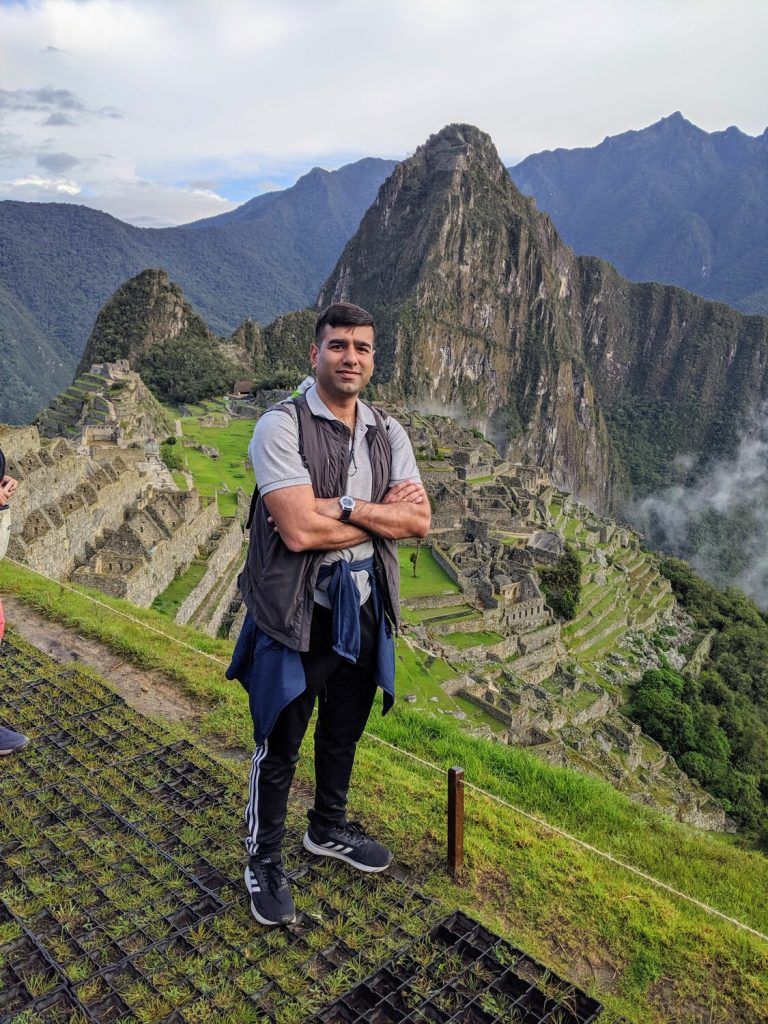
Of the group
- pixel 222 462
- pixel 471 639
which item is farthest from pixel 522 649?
pixel 222 462

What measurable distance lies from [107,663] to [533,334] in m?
143

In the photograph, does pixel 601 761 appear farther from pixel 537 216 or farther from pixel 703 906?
pixel 537 216

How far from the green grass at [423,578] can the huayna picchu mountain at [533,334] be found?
75.3m

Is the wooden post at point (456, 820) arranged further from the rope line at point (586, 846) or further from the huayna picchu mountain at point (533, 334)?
the huayna picchu mountain at point (533, 334)

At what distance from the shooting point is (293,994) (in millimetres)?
2576

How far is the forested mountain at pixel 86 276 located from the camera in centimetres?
7344

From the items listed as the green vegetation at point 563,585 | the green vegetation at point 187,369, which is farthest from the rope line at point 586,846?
the green vegetation at point 187,369

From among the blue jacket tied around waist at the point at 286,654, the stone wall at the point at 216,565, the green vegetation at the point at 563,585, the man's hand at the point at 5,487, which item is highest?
the man's hand at the point at 5,487

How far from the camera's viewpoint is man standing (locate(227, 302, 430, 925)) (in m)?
2.77

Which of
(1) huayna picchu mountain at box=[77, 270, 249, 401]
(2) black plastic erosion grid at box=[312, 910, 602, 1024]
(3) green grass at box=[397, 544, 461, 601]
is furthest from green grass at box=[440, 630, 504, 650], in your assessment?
(1) huayna picchu mountain at box=[77, 270, 249, 401]

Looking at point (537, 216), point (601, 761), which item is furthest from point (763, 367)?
point (601, 761)

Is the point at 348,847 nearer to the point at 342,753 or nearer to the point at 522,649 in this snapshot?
the point at 342,753

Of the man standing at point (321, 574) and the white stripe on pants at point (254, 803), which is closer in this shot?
the man standing at point (321, 574)

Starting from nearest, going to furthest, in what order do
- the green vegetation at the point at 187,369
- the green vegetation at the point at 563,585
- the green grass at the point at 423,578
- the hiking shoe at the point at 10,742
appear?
the hiking shoe at the point at 10,742 < the green grass at the point at 423,578 < the green vegetation at the point at 563,585 < the green vegetation at the point at 187,369
